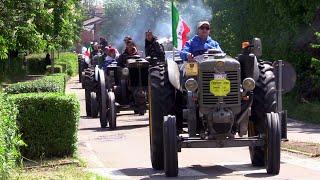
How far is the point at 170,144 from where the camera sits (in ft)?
31.8

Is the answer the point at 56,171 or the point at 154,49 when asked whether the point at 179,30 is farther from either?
the point at 56,171

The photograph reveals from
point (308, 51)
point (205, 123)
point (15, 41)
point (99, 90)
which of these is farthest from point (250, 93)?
point (15, 41)

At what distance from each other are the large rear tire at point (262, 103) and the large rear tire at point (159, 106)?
1225 millimetres

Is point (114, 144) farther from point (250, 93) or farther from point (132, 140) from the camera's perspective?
point (250, 93)

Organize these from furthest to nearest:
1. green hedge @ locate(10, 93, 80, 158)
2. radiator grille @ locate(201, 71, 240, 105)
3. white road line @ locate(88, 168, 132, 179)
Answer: green hedge @ locate(10, 93, 80, 158) < white road line @ locate(88, 168, 132, 179) < radiator grille @ locate(201, 71, 240, 105)

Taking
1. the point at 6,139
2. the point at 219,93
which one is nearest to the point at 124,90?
the point at 219,93

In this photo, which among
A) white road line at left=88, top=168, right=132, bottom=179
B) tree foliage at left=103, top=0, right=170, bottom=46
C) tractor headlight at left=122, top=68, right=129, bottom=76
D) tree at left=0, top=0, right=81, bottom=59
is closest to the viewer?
white road line at left=88, top=168, right=132, bottom=179

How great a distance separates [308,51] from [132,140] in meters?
12.2

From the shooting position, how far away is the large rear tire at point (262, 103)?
34.4ft

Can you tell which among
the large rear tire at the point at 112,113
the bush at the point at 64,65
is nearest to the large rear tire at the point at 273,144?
the large rear tire at the point at 112,113

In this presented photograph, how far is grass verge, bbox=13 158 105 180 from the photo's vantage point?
982 centimetres

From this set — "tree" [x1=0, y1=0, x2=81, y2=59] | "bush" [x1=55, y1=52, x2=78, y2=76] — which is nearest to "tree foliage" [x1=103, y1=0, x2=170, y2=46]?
"bush" [x1=55, y1=52, x2=78, y2=76]

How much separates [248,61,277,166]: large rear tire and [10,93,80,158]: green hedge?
2.93m

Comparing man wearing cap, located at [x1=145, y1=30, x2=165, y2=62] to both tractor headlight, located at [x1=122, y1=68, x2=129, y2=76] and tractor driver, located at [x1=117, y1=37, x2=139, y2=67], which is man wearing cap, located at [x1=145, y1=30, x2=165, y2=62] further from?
tractor headlight, located at [x1=122, y1=68, x2=129, y2=76]
